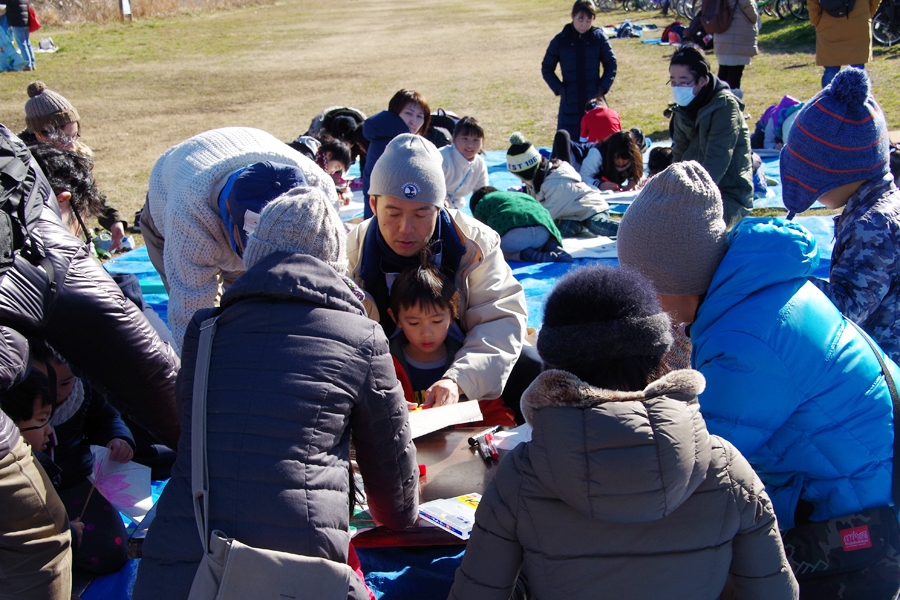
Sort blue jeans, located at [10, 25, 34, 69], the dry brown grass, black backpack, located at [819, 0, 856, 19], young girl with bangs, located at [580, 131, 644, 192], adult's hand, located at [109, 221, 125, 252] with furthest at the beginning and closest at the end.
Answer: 1. the dry brown grass
2. blue jeans, located at [10, 25, 34, 69]
3. black backpack, located at [819, 0, 856, 19]
4. young girl with bangs, located at [580, 131, 644, 192]
5. adult's hand, located at [109, 221, 125, 252]

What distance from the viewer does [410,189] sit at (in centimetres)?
250

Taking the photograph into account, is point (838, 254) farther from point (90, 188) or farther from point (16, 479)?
point (90, 188)

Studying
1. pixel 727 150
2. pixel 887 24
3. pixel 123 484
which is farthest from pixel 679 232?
pixel 887 24

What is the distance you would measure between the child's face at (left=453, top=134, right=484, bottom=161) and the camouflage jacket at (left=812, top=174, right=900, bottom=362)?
363 centimetres

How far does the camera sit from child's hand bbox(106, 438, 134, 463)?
2.41 m

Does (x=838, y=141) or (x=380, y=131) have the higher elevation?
(x=838, y=141)

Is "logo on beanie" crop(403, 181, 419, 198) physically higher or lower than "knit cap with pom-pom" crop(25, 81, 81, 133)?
lower

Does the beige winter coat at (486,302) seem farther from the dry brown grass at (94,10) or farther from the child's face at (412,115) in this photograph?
the dry brown grass at (94,10)

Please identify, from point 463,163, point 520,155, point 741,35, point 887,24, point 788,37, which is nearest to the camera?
point 520,155

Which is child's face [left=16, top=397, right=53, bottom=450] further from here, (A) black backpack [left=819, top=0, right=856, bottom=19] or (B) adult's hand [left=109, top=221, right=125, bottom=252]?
(A) black backpack [left=819, top=0, right=856, bottom=19]

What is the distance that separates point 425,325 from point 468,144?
339 cm

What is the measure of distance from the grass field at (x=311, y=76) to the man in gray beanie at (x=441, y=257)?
528 cm

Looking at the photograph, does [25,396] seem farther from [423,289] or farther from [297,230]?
[423,289]

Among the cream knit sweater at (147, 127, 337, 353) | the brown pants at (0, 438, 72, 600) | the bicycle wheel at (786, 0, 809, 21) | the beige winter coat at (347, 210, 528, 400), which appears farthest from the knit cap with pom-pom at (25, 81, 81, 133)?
the bicycle wheel at (786, 0, 809, 21)
